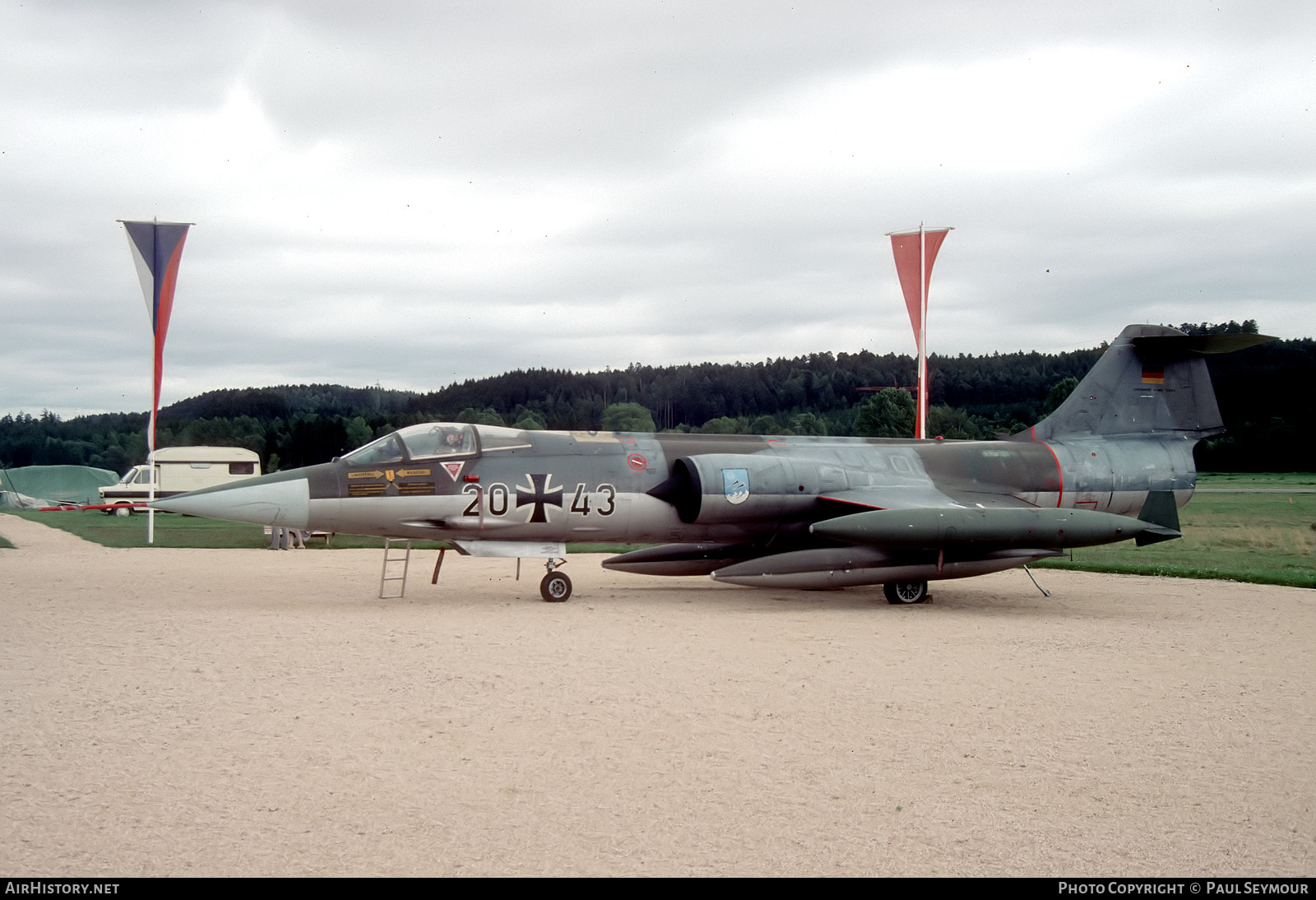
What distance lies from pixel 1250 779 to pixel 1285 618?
275 inches

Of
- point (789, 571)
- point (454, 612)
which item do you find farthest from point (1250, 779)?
point (454, 612)

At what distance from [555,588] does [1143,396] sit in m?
9.82

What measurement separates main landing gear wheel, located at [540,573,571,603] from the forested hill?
6344 mm

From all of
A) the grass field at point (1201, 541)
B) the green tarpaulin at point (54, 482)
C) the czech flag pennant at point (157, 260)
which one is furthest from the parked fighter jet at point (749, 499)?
the green tarpaulin at point (54, 482)

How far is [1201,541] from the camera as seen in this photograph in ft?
74.3

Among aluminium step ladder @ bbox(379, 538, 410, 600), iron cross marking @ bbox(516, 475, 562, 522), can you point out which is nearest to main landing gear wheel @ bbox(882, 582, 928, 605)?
iron cross marking @ bbox(516, 475, 562, 522)

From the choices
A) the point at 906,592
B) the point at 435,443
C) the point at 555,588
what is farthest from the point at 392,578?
the point at 906,592

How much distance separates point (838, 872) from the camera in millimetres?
3641

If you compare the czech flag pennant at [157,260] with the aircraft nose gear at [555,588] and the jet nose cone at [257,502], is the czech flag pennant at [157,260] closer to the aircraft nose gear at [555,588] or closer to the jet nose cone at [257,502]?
the jet nose cone at [257,502]

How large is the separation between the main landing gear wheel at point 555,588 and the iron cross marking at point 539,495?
733 mm

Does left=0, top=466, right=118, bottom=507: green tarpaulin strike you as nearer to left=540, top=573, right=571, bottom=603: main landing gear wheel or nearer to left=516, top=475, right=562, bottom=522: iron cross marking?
left=516, top=475, right=562, bottom=522: iron cross marking

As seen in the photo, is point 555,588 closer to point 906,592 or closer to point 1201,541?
point 906,592

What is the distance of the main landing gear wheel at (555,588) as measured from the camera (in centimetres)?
1173

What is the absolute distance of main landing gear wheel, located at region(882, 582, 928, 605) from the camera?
1256 cm
